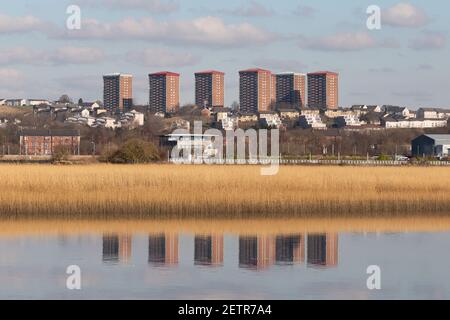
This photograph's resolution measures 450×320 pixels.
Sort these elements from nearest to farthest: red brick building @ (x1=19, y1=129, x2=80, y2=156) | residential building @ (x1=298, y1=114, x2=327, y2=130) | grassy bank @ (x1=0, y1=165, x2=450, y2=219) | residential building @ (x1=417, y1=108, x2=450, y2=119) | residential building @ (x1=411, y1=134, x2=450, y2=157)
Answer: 1. grassy bank @ (x1=0, y1=165, x2=450, y2=219)
2. residential building @ (x1=411, y1=134, x2=450, y2=157)
3. red brick building @ (x1=19, y1=129, x2=80, y2=156)
4. residential building @ (x1=298, y1=114, x2=327, y2=130)
5. residential building @ (x1=417, y1=108, x2=450, y2=119)

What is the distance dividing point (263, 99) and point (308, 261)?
128943 millimetres

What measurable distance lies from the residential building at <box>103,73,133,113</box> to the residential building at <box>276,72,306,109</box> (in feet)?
78.0

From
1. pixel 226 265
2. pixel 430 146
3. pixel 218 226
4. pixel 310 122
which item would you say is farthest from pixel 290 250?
pixel 310 122

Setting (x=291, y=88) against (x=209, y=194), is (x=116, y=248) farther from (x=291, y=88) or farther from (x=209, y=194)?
(x=291, y=88)

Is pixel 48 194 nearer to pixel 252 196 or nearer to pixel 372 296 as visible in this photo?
pixel 252 196

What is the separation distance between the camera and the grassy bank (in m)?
23.4

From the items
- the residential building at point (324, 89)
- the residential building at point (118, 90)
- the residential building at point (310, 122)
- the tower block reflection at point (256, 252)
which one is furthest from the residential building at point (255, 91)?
the tower block reflection at point (256, 252)

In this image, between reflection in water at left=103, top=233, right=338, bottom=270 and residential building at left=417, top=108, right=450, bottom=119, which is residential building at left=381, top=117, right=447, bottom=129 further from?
reflection in water at left=103, top=233, right=338, bottom=270

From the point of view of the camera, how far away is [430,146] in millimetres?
65000

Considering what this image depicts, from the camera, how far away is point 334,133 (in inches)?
3231

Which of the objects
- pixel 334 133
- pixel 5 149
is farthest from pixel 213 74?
pixel 5 149

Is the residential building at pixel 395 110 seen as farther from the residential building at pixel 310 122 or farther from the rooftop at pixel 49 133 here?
the rooftop at pixel 49 133

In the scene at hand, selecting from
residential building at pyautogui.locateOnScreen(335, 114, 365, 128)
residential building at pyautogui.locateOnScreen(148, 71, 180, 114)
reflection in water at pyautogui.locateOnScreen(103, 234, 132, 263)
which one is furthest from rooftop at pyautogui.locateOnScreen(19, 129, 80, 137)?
residential building at pyautogui.locateOnScreen(148, 71, 180, 114)

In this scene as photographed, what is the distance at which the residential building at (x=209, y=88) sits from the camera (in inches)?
5748
